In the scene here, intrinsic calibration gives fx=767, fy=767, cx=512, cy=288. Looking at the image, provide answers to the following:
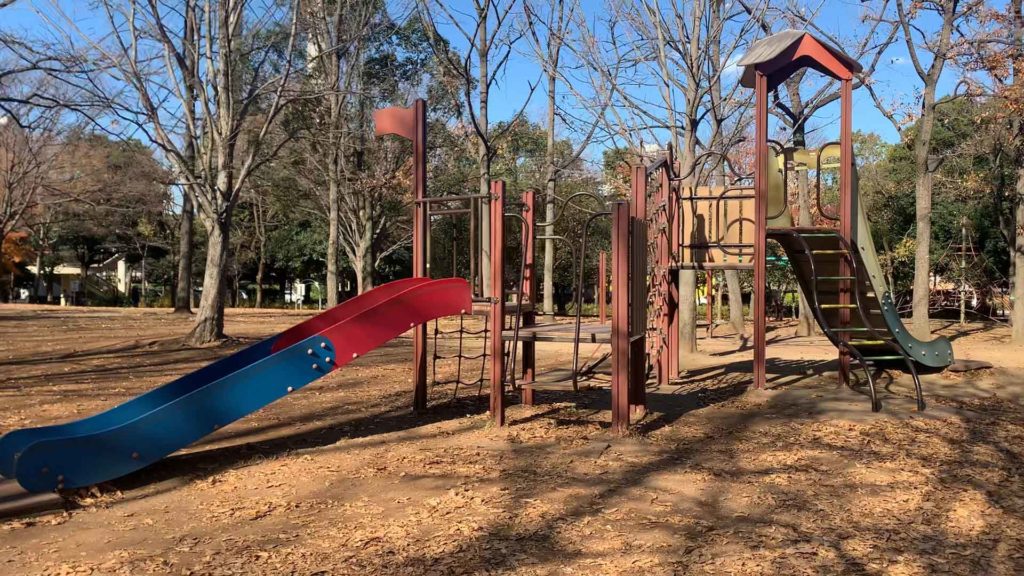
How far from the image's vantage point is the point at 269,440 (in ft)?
20.6

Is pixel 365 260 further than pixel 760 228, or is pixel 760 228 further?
pixel 365 260

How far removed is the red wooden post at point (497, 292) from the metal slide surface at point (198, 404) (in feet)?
1.14

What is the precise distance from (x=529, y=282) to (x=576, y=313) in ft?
2.62

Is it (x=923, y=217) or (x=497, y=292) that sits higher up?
(x=923, y=217)

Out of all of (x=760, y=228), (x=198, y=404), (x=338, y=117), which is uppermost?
(x=338, y=117)

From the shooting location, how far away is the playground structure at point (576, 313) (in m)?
4.91

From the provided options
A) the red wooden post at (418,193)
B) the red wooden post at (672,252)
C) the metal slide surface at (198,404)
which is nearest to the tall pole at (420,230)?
the red wooden post at (418,193)

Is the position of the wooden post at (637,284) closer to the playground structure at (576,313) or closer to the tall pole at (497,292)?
the playground structure at (576,313)

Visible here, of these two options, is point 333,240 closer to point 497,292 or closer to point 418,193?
point 418,193

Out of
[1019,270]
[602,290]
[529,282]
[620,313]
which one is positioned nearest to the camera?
[620,313]

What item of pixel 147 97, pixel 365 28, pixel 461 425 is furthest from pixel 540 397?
pixel 365 28

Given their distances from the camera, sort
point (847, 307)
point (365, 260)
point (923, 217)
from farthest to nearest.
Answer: point (365, 260)
point (923, 217)
point (847, 307)

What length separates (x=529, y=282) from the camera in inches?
297

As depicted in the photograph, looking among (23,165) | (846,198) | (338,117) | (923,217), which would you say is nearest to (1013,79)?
(923,217)
